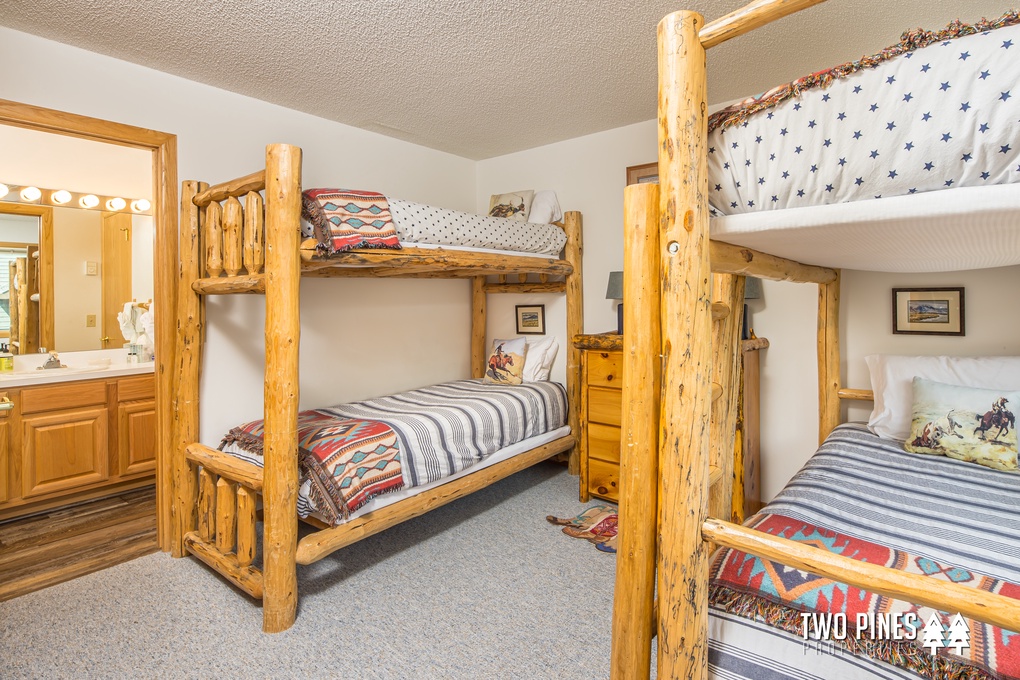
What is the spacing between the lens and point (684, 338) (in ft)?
3.64

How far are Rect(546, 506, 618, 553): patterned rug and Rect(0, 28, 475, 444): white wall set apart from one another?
1581 mm

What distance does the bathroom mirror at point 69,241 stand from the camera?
3510mm

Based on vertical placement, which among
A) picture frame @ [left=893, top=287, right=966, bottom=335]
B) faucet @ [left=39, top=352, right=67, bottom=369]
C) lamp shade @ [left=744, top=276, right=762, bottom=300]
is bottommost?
faucet @ [left=39, top=352, right=67, bottom=369]

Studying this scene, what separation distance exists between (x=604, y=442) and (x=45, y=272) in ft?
13.0

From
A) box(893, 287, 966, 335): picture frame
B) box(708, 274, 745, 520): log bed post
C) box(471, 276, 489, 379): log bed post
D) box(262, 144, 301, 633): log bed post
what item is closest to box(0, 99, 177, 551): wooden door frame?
box(262, 144, 301, 633): log bed post

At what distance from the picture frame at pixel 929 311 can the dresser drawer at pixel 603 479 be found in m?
1.66

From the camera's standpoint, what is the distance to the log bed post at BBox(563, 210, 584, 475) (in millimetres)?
3715

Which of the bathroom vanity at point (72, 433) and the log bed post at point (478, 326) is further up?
the log bed post at point (478, 326)

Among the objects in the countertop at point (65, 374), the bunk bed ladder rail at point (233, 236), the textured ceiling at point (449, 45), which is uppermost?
the textured ceiling at point (449, 45)

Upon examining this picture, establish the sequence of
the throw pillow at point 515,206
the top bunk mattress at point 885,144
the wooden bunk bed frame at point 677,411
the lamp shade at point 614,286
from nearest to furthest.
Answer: the top bunk mattress at point 885,144, the wooden bunk bed frame at point 677,411, the lamp shade at point 614,286, the throw pillow at point 515,206

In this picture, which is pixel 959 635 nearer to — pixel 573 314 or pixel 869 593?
pixel 869 593

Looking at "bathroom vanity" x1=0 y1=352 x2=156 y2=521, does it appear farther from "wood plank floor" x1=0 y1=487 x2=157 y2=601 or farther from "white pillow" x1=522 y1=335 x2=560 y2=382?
"white pillow" x1=522 y1=335 x2=560 y2=382

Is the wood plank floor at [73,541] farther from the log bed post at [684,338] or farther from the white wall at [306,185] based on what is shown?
the log bed post at [684,338]

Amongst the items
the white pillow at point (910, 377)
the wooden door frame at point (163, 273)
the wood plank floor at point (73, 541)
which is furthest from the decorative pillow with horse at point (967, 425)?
the wood plank floor at point (73, 541)
